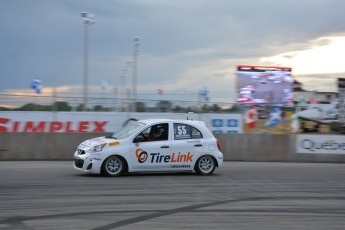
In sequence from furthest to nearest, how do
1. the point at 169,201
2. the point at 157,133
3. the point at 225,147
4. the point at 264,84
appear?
the point at 264,84 → the point at 225,147 → the point at 157,133 → the point at 169,201

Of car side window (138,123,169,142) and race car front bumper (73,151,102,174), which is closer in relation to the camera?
race car front bumper (73,151,102,174)

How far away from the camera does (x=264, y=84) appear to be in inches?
1676

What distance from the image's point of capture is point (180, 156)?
12891 mm

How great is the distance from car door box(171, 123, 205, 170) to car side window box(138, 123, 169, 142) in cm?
24

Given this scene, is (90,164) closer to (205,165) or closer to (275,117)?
(205,165)

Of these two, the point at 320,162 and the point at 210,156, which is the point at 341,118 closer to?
the point at 320,162

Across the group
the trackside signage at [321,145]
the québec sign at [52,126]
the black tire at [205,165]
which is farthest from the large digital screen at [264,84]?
the black tire at [205,165]

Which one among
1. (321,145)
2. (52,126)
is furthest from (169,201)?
(321,145)

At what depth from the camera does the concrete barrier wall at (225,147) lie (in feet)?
56.2

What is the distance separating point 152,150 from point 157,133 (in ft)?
1.77

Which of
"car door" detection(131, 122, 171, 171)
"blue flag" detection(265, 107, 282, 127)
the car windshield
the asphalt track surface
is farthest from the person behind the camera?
"blue flag" detection(265, 107, 282, 127)

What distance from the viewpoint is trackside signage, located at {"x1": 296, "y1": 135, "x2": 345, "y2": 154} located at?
19578mm

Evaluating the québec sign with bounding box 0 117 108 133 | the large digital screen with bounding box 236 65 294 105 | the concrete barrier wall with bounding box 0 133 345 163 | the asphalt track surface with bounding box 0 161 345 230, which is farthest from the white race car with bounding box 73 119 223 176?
the large digital screen with bounding box 236 65 294 105

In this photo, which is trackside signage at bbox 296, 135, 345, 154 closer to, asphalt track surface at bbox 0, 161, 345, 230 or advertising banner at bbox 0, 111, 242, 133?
advertising banner at bbox 0, 111, 242, 133
